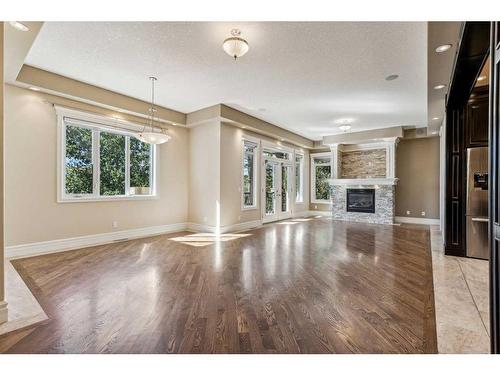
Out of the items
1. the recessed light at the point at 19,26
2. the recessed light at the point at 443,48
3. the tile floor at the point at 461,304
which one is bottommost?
the tile floor at the point at 461,304

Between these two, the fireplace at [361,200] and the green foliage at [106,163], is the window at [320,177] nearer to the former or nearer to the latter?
the fireplace at [361,200]

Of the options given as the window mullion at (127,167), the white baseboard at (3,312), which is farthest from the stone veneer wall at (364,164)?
the white baseboard at (3,312)

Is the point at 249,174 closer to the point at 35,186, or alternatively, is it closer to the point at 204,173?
the point at 204,173

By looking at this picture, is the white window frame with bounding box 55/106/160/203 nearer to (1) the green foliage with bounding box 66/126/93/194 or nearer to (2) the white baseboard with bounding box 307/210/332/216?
(1) the green foliage with bounding box 66/126/93/194

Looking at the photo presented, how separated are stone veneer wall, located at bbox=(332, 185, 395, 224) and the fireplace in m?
0.11

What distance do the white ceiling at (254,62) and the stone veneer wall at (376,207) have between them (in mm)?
3263

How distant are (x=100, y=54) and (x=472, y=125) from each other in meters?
5.73

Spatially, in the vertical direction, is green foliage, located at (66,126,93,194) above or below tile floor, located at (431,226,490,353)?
above

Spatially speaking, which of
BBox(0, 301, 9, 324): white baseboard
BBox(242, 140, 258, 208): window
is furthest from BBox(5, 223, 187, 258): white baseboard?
BBox(0, 301, 9, 324): white baseboard

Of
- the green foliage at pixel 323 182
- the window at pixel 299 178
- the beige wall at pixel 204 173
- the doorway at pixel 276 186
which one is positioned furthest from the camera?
the green foliage at pixel 323 182

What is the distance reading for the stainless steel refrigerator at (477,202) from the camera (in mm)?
4094

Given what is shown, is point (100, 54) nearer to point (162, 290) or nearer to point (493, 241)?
point (162, 290)

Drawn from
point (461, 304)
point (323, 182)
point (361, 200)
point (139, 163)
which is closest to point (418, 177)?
point (361, 200)

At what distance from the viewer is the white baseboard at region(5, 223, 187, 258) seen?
14.2 feet
